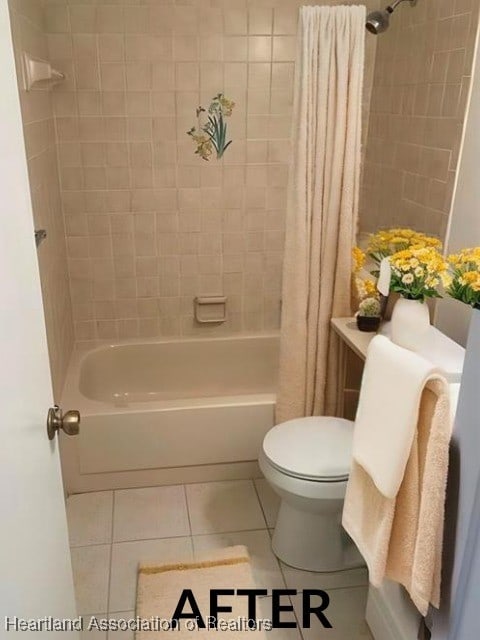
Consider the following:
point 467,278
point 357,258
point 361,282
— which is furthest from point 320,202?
point 467,278

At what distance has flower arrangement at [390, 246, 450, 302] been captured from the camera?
1595 millimetres

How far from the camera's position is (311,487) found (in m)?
1.82

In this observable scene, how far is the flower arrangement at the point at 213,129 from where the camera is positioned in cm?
268

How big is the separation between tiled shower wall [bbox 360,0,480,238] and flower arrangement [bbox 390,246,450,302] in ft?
1.80

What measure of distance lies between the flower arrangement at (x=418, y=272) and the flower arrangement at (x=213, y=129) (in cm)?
139

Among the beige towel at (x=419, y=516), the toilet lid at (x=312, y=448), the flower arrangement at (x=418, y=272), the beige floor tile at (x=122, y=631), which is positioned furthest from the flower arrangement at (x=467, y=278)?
the beige floor tile at (x=122, y=631)

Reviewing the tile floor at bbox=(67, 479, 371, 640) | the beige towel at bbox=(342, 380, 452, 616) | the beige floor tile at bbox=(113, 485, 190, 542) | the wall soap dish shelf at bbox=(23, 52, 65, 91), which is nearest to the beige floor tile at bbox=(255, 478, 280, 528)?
the tile floor at bbox=(67, 479, 371, 640)

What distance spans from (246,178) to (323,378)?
1.17 meters

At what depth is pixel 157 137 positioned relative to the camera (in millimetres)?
2688

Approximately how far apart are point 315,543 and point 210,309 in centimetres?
143

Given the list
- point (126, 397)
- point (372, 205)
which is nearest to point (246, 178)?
point (372, 205)

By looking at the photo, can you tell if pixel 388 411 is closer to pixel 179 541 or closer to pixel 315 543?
pixel 315 543

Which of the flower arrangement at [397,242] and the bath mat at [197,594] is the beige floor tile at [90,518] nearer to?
the bath mat at [197,594]

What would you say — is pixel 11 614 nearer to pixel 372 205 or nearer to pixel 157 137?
pixel 157 137
